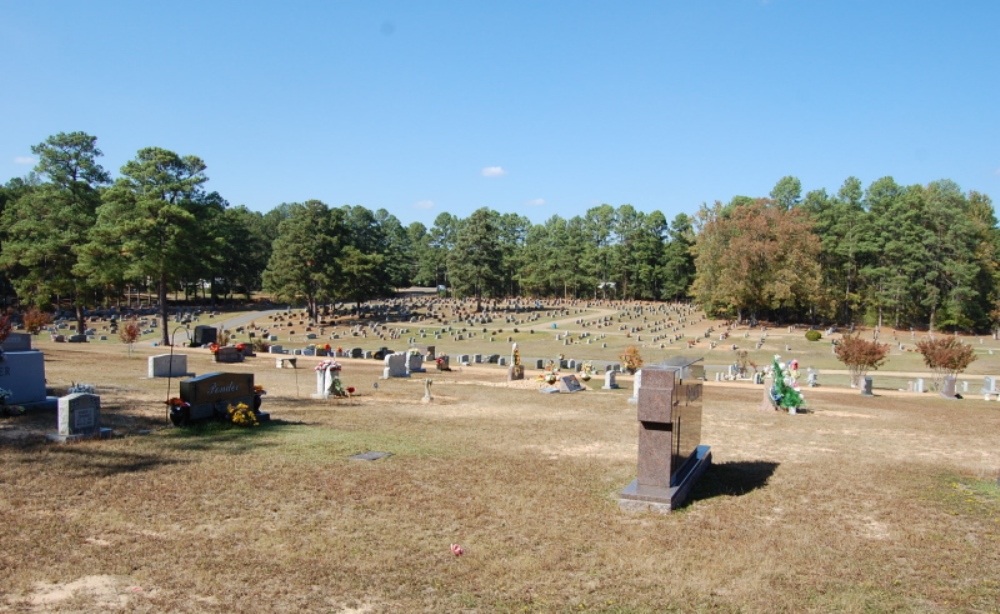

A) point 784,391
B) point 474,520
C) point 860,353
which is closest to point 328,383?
point 474,520

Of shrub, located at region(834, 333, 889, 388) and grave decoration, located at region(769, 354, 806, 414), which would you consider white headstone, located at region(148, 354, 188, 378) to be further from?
shrub, located at region(834, 333, 889, 388)

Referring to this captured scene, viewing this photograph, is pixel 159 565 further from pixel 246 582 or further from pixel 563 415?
pixel 563 415

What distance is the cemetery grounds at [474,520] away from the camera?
232 inches

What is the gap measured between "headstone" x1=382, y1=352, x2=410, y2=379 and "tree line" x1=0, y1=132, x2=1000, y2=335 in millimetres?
19241

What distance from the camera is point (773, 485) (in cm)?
999

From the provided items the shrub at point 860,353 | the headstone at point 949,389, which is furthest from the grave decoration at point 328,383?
the headstone at point 949,389

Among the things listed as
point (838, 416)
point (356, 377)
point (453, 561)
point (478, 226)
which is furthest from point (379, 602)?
point (478, 226)

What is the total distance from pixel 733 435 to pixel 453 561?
31.6 ft

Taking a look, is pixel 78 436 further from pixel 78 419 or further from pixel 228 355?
pixel 228 355

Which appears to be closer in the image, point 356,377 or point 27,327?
point 356,377

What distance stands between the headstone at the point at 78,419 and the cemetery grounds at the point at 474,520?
0.97ft

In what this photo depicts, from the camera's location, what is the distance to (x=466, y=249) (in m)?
86.5

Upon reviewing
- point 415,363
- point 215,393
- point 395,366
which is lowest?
point 415,363

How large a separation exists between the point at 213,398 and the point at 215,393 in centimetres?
11
